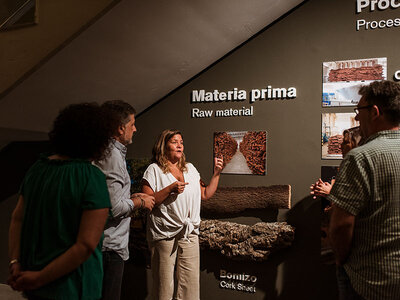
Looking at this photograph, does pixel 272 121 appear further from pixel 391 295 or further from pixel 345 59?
pixel 391 295

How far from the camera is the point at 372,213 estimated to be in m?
1.36

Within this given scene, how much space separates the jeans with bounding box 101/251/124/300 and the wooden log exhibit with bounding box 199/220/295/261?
4.60ft

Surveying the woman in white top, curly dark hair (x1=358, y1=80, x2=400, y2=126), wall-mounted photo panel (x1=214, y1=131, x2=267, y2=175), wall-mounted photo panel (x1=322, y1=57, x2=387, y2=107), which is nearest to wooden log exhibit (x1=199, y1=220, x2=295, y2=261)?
the woman in white top

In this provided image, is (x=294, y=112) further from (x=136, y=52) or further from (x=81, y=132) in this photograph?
(x=81, y=132)

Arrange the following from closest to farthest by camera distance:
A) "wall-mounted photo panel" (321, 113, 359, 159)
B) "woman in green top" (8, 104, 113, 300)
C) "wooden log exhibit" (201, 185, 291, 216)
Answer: "woman in green top" (8, 104, 113, 300), "wall-mounted photo panel" (321, 113, 359, 159), "wooden log exhibit" (201, 185, 291, 216)

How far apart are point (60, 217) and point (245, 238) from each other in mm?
2229

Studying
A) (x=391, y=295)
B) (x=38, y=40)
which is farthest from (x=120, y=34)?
(x=391, y=295)

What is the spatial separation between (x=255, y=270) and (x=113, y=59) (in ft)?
7.31

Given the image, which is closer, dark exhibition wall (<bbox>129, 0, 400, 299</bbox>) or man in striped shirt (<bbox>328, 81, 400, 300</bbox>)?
man in striped shirt (<bbox>328, 81, 400, 300</bbox>)

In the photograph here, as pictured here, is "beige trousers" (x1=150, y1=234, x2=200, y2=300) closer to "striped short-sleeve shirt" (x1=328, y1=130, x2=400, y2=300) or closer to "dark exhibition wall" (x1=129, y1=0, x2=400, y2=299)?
"dark exhibition wall" (x1=129, y1=0, x2=400, y2=299)

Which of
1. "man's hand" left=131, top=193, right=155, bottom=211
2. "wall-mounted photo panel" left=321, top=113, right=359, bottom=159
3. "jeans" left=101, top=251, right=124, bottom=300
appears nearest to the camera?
"jeans" left=101, top=251, right=124, bottom=300

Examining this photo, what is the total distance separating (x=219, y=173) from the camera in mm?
3314

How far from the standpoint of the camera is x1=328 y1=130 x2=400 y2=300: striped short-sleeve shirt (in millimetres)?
1331

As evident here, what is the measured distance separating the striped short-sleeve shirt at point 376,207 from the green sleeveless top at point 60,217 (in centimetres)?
95
